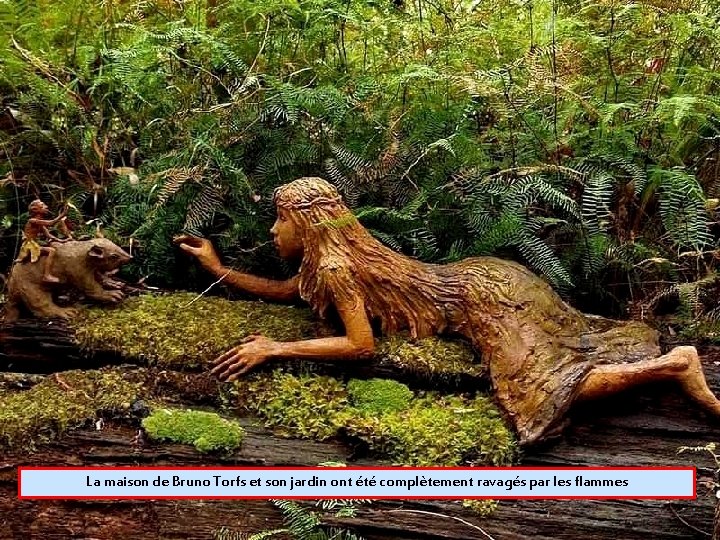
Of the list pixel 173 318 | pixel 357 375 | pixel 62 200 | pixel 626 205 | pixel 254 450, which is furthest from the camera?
pixel 62 200

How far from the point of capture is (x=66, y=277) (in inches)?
154

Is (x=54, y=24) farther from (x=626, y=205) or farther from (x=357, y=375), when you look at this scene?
(x=626, y=205)

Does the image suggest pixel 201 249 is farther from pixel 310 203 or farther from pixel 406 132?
pixel 406 132

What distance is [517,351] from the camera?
140 inches

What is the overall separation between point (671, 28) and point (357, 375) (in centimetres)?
299

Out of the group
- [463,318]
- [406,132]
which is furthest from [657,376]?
[406,132]

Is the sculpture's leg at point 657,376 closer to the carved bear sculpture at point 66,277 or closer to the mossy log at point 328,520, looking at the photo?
the mossy log at point 328,520

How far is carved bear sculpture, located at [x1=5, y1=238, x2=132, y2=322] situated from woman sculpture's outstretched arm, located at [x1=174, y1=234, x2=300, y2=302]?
14.9 inches

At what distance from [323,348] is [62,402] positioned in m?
1.29

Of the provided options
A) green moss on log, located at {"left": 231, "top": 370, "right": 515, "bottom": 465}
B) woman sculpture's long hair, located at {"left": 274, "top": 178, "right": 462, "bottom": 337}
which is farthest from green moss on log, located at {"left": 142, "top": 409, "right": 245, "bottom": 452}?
woman sculpture's long hair, located at {"left": 274, "top": 178, "right": 462, "bottom": 337}

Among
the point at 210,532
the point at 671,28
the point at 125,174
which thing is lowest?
Result: the point at 210,532

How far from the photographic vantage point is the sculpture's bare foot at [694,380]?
345cm

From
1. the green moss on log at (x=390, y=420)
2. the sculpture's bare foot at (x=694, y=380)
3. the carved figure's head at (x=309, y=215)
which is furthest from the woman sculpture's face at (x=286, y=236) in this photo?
the sculpture's bare foot at (x=694, y=380)

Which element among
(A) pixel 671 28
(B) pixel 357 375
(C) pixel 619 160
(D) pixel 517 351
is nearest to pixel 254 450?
(B) pixel 357 375
